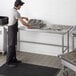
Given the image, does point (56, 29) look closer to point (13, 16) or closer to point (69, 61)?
point (13, 16)

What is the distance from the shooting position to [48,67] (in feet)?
13.8

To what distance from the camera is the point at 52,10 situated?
4.70 m

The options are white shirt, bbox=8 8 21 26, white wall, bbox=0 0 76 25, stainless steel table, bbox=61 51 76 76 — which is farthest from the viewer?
white wall, bbox=0 0 76 25

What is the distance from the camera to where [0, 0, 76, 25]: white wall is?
15.0 feet

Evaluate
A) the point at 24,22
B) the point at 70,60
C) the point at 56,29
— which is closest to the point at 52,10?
the point at 56,29

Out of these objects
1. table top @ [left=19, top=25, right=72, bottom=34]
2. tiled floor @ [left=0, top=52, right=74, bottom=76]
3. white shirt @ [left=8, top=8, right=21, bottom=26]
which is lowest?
tiled floor @ [left=0, top=52, right=74, bottom=76]

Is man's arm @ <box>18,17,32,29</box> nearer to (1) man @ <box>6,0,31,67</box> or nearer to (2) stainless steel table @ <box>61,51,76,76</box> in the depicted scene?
(1) man @ <box>6,0,31,67</box>

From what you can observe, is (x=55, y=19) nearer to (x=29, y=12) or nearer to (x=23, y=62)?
(x=29, y=12)

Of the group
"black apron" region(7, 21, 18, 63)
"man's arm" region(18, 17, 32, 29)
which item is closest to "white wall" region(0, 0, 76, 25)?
"man's arm" region(18, 17, 32, 29)

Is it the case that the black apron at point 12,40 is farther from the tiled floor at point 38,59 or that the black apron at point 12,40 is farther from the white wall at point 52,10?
the white wall at point 52,10

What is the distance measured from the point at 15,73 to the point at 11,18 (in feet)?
3.47

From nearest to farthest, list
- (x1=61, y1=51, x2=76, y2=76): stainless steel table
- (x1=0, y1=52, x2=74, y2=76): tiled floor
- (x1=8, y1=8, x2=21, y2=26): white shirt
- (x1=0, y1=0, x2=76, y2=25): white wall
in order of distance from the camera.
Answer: (x1=61, y1=51, x2=76, y2=76): stainless steel table < (x1=8, y1=8, x2=21, y2=26): white shirt < (x1=0, y1=52, x2=74, y2=76): tiled floor < (x1=0, y1=0, x2=76, y2=25): white wall

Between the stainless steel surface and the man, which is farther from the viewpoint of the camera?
the man

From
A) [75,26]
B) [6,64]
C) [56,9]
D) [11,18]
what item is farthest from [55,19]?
[6,64]
